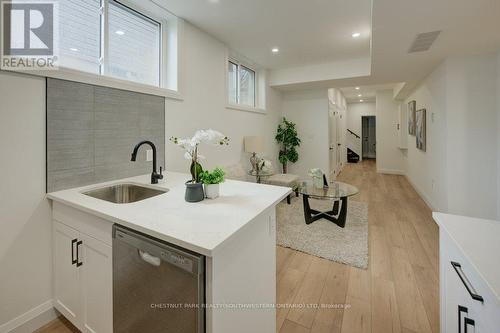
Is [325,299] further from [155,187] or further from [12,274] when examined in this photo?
[12,274]

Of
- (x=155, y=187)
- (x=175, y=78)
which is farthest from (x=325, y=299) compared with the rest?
(x=175, y=78)

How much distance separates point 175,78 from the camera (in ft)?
8.82

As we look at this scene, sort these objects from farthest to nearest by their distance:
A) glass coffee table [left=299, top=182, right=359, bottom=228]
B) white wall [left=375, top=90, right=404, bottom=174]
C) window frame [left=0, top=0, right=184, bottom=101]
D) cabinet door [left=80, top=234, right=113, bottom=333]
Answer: white wall [left=375, top=90, right=404, bottom=174]
glass coffee table [left=299, top=182, right=359, bottom=228]
window frame [left=0, top=0, right=184, bottom=101]
cabinet door [left=80, top=234, right=113, bottom=333]

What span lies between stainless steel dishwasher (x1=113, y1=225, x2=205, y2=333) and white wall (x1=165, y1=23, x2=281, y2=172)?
162cm

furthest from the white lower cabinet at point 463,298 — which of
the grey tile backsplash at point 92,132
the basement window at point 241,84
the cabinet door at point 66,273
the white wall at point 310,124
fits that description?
the white wall at point 310,124

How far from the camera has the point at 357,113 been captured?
10.4m

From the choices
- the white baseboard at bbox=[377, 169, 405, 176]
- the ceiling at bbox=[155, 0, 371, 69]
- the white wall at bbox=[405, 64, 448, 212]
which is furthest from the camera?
the white baseboard at bbox=[377, 169, 405, 176]

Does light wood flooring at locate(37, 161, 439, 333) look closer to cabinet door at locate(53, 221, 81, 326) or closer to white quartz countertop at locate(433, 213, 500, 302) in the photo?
cabinet door at locate(53, 221, 81, 326)

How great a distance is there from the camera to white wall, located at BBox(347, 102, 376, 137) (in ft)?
33.4

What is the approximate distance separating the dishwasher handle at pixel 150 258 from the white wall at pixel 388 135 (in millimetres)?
8128

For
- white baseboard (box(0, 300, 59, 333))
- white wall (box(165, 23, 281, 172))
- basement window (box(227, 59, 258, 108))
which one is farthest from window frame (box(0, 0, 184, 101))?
white baseboard (box(0, 300, 59, 333))

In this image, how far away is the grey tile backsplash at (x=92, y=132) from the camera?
165cm

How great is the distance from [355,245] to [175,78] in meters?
2.84

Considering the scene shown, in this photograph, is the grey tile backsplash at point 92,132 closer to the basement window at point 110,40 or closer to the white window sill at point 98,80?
the white window sill at point 98,80
